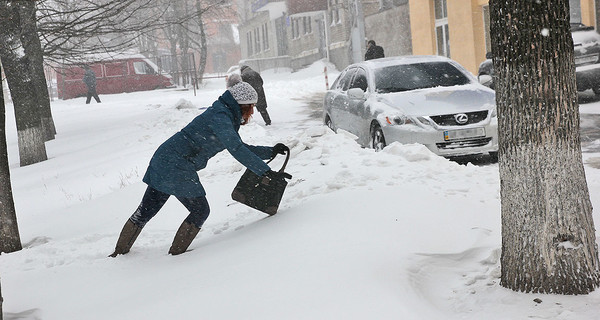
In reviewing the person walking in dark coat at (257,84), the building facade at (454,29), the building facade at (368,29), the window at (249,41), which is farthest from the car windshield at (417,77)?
the window at (249,41)

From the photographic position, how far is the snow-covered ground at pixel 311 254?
3.71m

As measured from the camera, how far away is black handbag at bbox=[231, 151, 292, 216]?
226 inches

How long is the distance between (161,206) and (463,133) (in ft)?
15.1

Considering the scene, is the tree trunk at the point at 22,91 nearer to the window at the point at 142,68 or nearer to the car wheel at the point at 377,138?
the car wheel at the point at 377,138

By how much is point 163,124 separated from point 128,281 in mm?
12685

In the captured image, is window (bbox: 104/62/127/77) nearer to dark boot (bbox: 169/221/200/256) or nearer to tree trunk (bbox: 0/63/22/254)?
tree trunk (bbox: 0/63/22/254)

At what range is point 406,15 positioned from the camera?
30.4 meters

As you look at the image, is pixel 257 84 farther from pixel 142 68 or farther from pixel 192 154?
pixel 142 68

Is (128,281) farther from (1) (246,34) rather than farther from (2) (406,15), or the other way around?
(1) (246,34)

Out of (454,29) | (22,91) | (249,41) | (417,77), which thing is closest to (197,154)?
(417,77)

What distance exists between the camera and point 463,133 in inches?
344

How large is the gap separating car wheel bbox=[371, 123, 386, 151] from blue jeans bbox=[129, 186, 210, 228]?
4.31m

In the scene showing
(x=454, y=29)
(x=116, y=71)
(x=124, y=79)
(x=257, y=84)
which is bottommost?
(x=257, y=84)

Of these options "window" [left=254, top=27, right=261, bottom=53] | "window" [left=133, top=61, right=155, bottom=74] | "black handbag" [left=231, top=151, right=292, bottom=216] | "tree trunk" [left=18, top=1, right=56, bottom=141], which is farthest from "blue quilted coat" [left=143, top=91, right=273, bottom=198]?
"window" [left=254, top=27, right=261, bottom=53]
